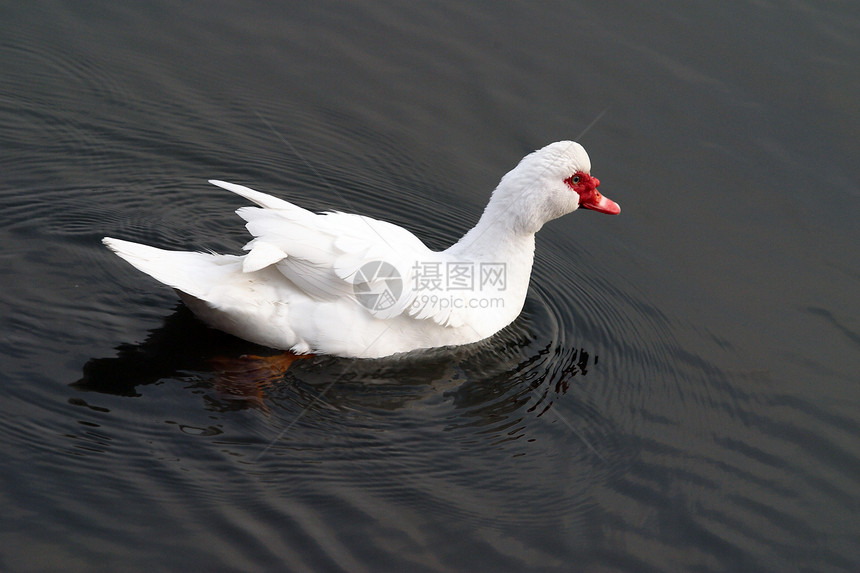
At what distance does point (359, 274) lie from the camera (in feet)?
18.8

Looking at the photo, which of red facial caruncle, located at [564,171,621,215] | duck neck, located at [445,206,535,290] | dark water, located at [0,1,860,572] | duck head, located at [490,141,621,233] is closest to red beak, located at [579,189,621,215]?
red facial caruncle, located at [564,171,621,215]

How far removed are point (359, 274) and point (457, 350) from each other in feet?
3.46

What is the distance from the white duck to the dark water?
0.25 m

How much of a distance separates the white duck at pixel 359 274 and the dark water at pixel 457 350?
25 centimetres

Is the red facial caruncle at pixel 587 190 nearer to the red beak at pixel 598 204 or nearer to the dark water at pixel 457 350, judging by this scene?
the red beak at pixel 598 204

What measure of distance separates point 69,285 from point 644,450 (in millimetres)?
3979

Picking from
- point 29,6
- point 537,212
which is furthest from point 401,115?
point 29,6

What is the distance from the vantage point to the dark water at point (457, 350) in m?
4.96

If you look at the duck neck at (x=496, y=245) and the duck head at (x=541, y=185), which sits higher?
the duck head at (x=541, y=185)

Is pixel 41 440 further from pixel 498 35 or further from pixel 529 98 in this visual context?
pixel 498 35

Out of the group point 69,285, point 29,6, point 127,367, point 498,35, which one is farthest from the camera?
point 498,35

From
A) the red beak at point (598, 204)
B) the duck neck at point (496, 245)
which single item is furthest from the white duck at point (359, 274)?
the red beak at point (598, 204)

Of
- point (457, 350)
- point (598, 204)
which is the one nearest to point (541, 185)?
point (598, 204)

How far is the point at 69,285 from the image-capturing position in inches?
240
